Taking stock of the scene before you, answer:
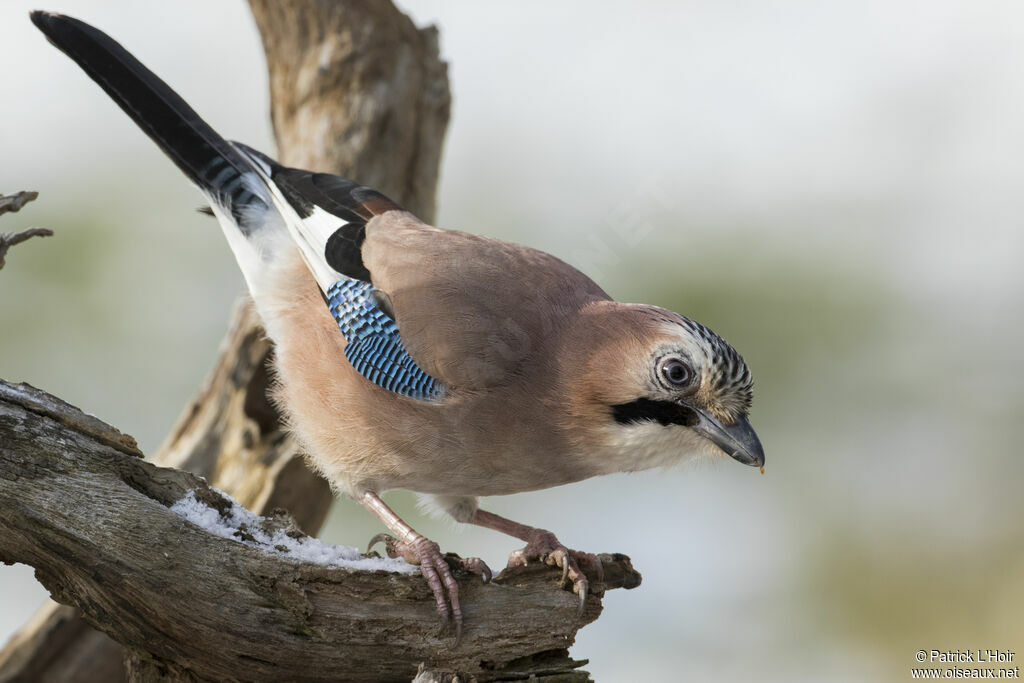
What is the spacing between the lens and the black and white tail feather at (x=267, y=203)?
4.02 m

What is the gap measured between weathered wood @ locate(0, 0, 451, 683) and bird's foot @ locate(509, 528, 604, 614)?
1.65m

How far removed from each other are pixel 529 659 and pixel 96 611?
1460mm

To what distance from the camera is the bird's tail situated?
4227 millimetres

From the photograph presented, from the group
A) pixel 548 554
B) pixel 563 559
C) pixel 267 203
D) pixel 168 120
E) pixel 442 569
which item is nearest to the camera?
pixel 442 569

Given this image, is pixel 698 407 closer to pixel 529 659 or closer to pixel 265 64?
pixel 529 659

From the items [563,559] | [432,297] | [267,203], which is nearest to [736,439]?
[563,559]

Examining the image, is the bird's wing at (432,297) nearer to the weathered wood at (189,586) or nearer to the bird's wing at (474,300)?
the bird's wing at (474,300)

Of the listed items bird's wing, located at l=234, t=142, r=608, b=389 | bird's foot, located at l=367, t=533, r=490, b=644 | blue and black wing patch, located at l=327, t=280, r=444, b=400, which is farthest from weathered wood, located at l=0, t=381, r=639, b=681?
bird's wing, located at l=234, t=142, r=608, b=389

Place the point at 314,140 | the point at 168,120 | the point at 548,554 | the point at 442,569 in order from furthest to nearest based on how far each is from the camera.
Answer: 1. the point at 314,140
2. the point at 168,120
3. the point at 548,554
4. the point at 442,569

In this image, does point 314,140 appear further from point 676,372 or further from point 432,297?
point 676,372

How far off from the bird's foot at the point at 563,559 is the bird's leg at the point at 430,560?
0.29 meters

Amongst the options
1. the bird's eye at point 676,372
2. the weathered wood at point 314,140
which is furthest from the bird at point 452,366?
the weathered wood at point 314,140

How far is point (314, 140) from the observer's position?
577 cm

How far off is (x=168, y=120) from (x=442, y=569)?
2.50 m
